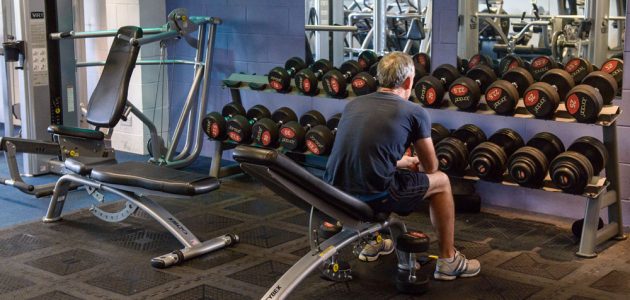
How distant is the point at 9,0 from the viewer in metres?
5.22

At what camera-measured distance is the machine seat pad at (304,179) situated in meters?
2.73

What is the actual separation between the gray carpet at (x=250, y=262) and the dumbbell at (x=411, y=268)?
0.04 m

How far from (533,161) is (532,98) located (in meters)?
0.31

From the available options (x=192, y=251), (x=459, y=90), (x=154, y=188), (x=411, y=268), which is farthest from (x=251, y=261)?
(x=459, y=90)

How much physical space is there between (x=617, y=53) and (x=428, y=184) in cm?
208

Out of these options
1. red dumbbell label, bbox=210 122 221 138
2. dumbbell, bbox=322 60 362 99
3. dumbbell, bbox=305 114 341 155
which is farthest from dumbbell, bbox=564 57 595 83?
red dumbbell label, bbox=210 122 221 138

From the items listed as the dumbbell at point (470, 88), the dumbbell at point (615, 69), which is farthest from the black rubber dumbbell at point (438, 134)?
the dumbbell at point (615, 69)

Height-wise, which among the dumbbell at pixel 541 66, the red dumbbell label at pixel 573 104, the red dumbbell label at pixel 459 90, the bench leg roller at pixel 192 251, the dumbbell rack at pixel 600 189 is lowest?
the bench leg roller at pixel 192 251

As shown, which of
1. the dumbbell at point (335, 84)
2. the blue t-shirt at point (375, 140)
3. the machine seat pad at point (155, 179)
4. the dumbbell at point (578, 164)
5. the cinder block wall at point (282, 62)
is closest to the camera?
the blue t-shirt at point (375, 140)

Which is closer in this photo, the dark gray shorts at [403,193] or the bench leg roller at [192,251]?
the dark gray shorts at [403,193]

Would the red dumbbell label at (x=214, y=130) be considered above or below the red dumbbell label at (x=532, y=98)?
below

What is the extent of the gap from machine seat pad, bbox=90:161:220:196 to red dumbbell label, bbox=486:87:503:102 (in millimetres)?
1433

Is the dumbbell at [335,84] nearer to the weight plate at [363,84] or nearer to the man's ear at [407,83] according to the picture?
the weight plate at [363,84]

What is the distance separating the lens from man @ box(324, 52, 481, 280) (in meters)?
3.04
